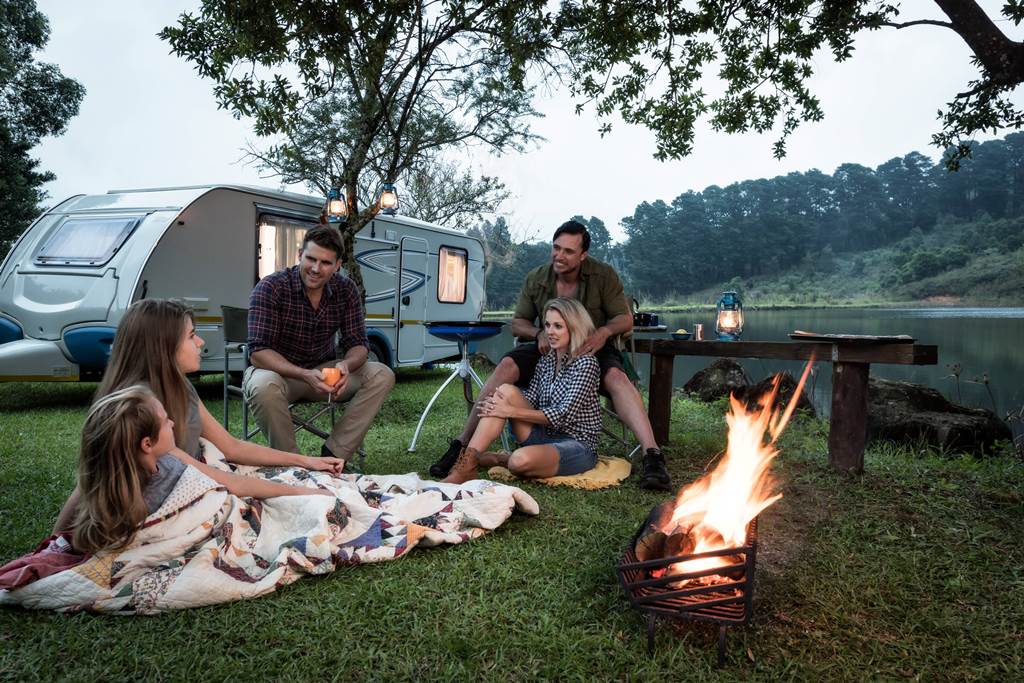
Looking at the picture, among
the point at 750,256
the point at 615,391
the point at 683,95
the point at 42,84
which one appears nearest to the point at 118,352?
the point at 615,391

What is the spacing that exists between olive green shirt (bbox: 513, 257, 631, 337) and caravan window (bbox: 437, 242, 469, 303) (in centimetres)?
493

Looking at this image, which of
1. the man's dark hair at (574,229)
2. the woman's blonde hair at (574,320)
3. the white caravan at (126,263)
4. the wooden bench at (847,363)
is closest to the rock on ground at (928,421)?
the wooden bench at (847,363)

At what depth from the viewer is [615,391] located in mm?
3324

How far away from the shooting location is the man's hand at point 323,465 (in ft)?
8.04

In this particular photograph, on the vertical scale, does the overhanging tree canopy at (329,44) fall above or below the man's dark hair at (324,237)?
above

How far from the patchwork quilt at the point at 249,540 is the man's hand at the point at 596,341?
101 centimetres

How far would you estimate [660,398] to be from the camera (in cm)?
407

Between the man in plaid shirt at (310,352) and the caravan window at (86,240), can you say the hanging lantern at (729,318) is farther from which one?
the caravan window at (86,240)

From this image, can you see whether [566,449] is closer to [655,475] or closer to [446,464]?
[655,475]

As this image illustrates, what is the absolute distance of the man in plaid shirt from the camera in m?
2.98

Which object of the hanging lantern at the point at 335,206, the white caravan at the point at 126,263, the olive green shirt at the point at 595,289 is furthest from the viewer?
the hanging lantern at the point at 335,206

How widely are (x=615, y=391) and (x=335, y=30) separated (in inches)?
119

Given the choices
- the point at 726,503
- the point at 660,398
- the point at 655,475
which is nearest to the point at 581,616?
the point at 726,503

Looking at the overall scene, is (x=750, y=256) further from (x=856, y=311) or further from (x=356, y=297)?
(x=356, y=297)
